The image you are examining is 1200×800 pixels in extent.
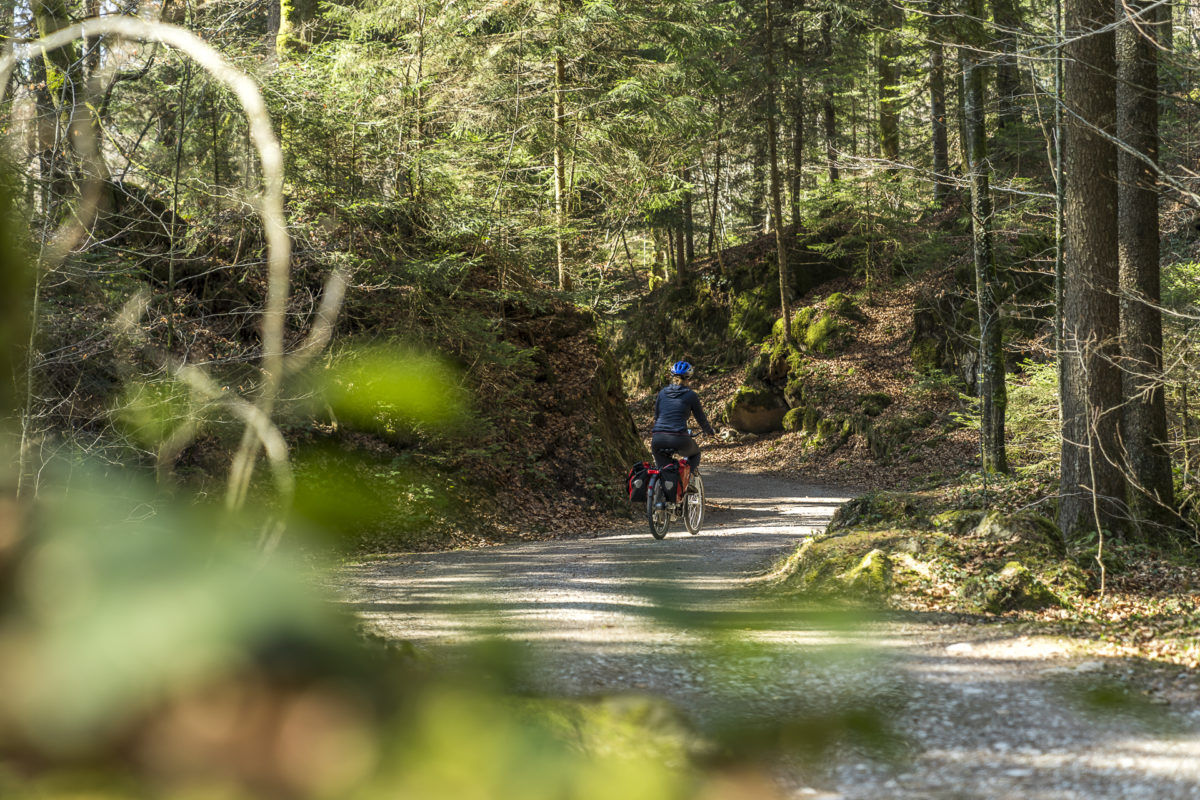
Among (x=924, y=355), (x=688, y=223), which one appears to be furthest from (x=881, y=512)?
(x=688, y=223)

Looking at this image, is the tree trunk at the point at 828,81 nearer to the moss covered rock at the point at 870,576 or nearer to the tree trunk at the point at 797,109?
the tree trunk at the point at 797,109

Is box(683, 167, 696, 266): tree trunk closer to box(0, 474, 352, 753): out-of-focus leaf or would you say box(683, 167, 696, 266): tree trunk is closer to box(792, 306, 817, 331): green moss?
box(792, 306, 817, 331): green moss

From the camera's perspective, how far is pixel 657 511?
11766 mm

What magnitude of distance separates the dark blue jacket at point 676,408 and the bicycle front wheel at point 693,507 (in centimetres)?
108

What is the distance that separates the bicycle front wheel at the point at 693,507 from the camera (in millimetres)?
12352

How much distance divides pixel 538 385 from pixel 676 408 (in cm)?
549

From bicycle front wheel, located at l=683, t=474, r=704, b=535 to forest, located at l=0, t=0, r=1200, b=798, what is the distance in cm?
54

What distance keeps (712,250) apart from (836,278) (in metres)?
5.90

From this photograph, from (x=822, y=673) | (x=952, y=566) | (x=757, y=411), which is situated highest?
(x=757, y=411)

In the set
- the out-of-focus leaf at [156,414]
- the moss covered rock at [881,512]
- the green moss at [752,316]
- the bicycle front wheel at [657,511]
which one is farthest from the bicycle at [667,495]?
the green moss at [752,316]

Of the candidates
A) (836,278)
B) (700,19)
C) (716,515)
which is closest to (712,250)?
(836,278)

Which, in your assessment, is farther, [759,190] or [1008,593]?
[759,190]

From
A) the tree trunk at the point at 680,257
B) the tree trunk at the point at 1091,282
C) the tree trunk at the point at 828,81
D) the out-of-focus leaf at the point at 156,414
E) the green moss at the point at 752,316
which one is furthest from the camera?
the tree trunk at the point at 680,257

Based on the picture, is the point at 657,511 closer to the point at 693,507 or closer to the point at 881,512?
the point at 693,507
